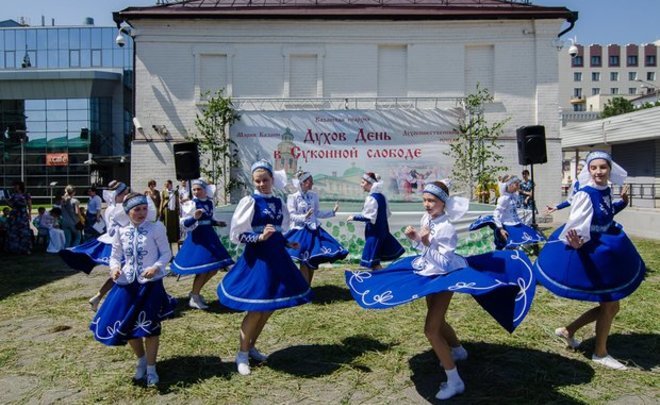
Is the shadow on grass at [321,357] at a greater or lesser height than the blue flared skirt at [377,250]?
lesser

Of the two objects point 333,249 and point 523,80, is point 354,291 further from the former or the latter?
point 523,80

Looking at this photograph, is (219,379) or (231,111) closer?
(219,379)

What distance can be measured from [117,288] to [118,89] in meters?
47.8

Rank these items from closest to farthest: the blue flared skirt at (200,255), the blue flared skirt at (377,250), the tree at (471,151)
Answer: the blue flared skirt at (200,255) < the blue flared skirt at (377,250) < the tree at (471,151)

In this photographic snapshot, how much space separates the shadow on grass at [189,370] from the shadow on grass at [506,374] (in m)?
1.83

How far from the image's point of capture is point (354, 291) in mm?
4777

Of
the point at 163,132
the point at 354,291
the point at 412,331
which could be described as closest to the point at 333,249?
the point at 412,331

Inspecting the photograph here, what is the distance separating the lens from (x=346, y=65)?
19.4m

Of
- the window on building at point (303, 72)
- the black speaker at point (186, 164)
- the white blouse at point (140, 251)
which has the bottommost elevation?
the white blouse at point (140, 251)

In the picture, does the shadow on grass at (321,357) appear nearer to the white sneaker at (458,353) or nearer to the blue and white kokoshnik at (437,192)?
the white sneaker at (458,353)

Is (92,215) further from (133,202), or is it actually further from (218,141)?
(133,202)

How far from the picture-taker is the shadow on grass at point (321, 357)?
5.12m

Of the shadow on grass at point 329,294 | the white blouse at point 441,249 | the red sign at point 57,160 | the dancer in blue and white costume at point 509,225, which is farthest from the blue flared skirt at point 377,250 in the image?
the red sign at point 57,160

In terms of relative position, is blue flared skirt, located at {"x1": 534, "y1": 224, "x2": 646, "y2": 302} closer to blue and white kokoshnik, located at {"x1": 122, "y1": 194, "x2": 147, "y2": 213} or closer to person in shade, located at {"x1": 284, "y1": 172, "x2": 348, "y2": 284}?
person in shade, located at {"x1": 284, "y1": 172, "x2": 348, "y2": 284}
